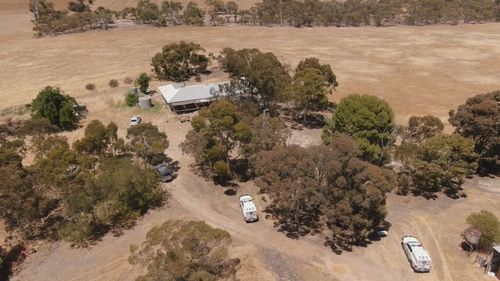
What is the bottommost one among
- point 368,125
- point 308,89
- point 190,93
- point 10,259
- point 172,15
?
point 10,259

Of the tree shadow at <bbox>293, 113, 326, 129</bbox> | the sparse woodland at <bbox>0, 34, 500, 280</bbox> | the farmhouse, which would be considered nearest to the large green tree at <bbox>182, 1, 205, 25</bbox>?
the farmhouse

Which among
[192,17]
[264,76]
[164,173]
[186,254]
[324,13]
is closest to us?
[186,254]

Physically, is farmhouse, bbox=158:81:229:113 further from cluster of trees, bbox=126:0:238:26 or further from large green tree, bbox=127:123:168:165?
cluster of trees, bbox=126:0:238:26

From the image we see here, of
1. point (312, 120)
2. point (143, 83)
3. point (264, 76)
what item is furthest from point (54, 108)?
point (312, 120)

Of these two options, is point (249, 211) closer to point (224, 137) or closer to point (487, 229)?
point (224, 137)

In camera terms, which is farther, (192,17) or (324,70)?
(192,17)

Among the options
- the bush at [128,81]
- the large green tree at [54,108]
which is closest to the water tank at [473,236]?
the large green tree at [54,108]

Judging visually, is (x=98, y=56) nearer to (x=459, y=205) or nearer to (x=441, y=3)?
(x=459, y=205)

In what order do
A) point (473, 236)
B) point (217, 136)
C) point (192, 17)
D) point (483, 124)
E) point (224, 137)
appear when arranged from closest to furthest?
point (473, 236), point (483, 124), point (217, 136), point (224, 137), point (192, 17)

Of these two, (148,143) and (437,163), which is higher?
(148,143)
